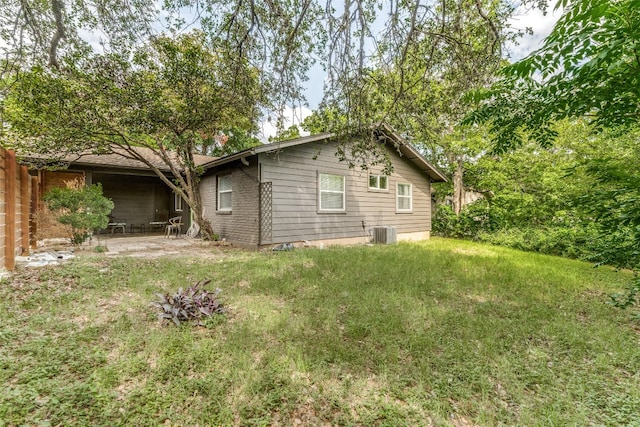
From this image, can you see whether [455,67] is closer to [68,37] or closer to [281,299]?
[281,299]

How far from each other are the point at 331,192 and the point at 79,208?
7065 millimetres

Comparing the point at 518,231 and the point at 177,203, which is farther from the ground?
the point at 177,203

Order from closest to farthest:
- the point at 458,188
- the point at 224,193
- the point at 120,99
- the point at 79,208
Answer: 1. the point at 120,99
2. the point at 79,208
3. the point at 224,193
4. the point at 458,188

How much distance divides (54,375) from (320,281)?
3.50 m

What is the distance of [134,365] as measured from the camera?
7.91 ft

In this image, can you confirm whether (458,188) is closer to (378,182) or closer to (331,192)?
(378,182)

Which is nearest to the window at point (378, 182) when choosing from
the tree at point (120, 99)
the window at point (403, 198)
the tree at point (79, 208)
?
the window at point (403, 198)

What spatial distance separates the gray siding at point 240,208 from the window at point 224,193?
0.61 feet

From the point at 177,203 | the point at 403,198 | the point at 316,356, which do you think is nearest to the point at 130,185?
the point at 177,203

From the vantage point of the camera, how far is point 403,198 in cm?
1209

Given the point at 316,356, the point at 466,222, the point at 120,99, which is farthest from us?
the point at 466,222

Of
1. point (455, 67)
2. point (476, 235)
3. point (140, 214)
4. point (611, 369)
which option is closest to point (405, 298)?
point (611, 369)

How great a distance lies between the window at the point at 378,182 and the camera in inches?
422

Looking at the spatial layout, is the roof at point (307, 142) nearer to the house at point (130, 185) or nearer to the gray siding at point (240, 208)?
the gray siding at point (240, 208)
